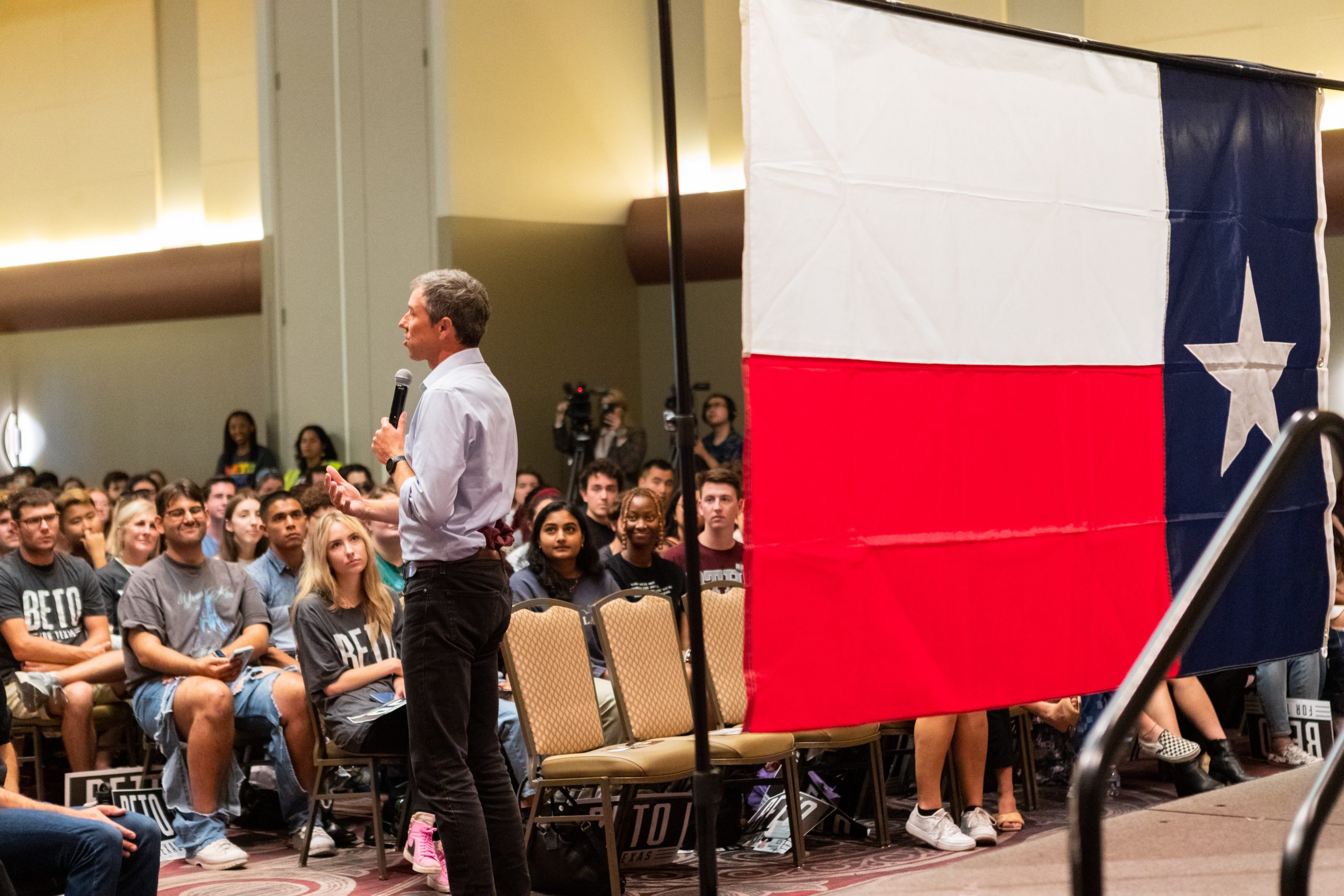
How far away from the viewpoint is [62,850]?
10.1ft

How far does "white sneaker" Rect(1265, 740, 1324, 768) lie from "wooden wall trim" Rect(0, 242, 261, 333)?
8.76 m

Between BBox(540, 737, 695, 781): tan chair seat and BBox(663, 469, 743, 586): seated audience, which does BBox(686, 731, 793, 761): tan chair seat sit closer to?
BBox(540, 737, 695, 781): tan chair seat

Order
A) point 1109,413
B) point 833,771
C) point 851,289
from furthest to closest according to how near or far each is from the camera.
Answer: point 833,771
point 1109,413
point 851,289

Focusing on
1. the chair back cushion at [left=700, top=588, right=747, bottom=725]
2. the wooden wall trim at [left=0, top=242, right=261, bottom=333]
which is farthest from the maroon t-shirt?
the wooden wall trim at [left=0, top=242, right=261, bottom=333]

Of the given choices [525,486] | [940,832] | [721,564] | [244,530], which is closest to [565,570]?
[721,564]

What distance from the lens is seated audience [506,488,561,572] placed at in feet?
20.6

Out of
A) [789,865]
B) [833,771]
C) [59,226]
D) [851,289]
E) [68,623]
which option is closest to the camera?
[851,289]

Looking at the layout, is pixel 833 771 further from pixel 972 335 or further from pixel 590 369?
pixel 590 369

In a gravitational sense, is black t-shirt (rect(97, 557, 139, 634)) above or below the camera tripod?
below

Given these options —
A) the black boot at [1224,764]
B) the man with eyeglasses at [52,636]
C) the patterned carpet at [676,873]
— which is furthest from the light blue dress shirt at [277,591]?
the black boot at [1224,764]

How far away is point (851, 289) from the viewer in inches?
122

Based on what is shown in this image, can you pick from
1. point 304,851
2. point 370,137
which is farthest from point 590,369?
point 304,851

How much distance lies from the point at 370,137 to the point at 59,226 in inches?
235

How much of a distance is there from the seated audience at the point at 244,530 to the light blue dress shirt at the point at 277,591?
1.61 feet
